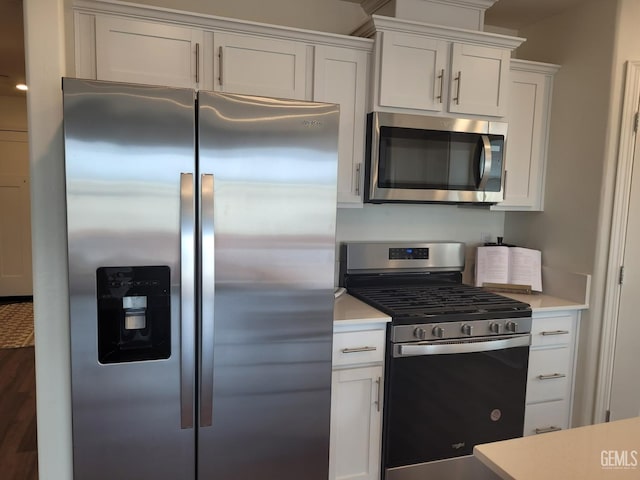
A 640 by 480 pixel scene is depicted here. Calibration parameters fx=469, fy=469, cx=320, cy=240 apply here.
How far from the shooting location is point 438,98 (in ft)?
7.89

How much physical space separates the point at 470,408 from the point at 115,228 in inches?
69.1

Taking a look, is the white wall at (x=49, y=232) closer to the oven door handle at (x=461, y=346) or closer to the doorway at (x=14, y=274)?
the doorway at (x=14, y=274)

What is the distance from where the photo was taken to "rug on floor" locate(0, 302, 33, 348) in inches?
170

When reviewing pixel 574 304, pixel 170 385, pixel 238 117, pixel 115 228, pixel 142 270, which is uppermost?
pixel 238 117

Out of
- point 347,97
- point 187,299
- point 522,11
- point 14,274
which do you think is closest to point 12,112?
point 14,274

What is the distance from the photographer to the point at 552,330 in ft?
8.11

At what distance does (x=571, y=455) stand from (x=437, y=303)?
4.17 ft

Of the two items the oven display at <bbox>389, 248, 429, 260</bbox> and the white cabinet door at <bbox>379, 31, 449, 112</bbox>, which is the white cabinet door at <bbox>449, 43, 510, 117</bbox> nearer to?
the white cabinet door at <bbox>379, 31, 449, 112</bbox>

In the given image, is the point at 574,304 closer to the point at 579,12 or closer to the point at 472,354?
the point at 472,354

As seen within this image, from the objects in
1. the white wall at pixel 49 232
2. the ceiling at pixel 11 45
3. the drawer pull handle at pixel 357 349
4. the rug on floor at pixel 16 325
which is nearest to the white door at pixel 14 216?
the rug on floor at pixel 16 325

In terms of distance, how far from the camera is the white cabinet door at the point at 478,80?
2.40 m

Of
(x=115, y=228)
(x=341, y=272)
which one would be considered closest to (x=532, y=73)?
(x=341, y=272)

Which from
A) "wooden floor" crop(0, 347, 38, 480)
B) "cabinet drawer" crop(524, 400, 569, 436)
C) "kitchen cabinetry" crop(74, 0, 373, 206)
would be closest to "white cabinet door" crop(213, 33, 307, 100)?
"kitchen cabinetry" crop(74, 0, 373, 206)

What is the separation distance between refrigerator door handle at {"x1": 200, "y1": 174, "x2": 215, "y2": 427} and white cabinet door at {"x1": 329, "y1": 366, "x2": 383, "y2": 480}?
588 mm
